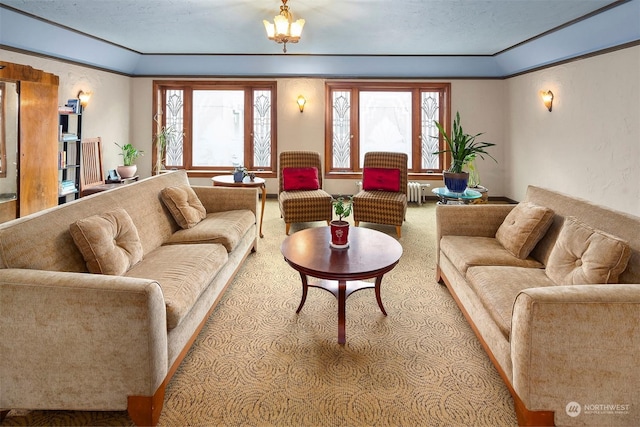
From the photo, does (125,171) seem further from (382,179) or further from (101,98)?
(382,179)

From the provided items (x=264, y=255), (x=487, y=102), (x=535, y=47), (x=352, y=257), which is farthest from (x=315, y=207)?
(x=487, y=102)

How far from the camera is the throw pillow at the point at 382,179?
5070 mm

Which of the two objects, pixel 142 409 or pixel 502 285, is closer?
pixel 142 409

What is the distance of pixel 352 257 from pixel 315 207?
2257mm

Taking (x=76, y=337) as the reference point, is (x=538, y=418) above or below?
below

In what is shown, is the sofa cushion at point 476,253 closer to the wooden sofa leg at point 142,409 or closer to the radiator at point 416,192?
the wooden sofa leg at point 142,409

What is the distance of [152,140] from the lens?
280 inches

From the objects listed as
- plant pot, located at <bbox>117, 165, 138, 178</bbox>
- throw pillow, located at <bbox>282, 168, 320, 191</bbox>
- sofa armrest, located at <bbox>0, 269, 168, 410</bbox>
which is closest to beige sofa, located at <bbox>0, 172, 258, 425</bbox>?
sofa armrest, located at <bbox>0, 269, 168, 410</bbox>

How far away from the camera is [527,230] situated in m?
2.51

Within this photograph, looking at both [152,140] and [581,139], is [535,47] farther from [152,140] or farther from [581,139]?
[152,140]

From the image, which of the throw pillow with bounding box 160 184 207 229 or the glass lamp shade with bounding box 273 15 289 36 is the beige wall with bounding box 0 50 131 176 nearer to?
the throw pillow with bounding box 160 184 207 229

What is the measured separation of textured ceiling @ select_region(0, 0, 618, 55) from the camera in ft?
Result: 12.7

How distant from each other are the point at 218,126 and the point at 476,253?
5.87 meters

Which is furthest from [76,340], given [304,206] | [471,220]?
[304,206]
